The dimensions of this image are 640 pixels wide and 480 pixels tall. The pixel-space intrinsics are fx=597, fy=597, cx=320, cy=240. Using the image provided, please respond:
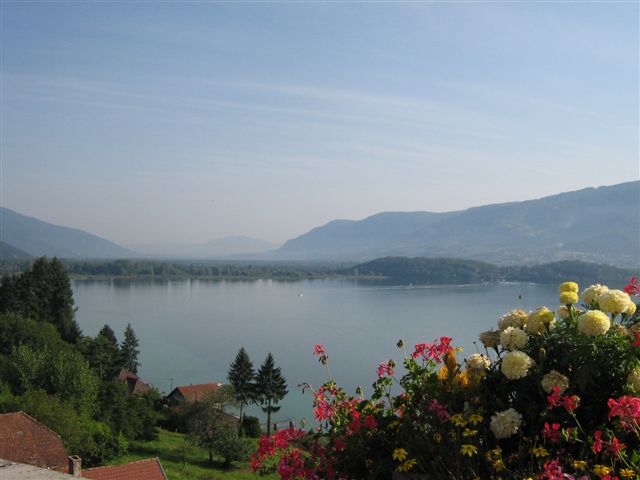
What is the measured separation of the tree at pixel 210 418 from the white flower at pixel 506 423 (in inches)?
610

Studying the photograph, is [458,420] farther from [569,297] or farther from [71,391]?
[71,391]

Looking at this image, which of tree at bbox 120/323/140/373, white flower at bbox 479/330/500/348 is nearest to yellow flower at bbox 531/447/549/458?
white flower at bbox 479/330/500/348

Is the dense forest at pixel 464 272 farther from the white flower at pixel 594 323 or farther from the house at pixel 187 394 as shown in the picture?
the white flower at pixel 594 323

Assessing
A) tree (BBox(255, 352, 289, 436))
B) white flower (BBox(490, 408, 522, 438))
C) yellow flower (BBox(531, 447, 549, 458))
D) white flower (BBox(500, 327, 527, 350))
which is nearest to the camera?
yellow flower (BBox(531, 447, 549, 458))

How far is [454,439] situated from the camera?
1611mm

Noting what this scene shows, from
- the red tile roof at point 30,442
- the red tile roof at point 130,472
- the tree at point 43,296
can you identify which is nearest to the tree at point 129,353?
the tree at point 43,296

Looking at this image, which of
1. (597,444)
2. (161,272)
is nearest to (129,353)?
(597,444)

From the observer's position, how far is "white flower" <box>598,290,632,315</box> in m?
1.76

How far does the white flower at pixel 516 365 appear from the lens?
164cm

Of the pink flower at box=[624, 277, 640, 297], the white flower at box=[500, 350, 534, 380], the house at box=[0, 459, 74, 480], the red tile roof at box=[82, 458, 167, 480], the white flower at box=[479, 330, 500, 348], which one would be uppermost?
the pink flower at box=[624, 277, 640, 297]

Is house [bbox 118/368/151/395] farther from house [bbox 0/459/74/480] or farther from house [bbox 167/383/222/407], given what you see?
house [bbox 0/459/74/480]

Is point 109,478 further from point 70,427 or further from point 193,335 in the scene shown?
point 193,335

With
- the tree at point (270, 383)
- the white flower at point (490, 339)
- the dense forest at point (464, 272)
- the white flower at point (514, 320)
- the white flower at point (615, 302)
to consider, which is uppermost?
the white flower at point (615, 302)

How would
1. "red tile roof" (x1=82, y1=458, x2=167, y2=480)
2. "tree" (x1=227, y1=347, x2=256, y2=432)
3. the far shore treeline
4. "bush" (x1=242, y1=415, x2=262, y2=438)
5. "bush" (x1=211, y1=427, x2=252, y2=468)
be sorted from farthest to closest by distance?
the far shore treeline → "tree" (x1=227, y1=347, x2=256, y2=432) → "bush" (x1=242, y1=415, x2=262, y2=438) → "bush" (x1=211, y1=427, x2=252, y2=468) → "red tile roof" (x1=82, y1=458, x2=167, y2=480)
